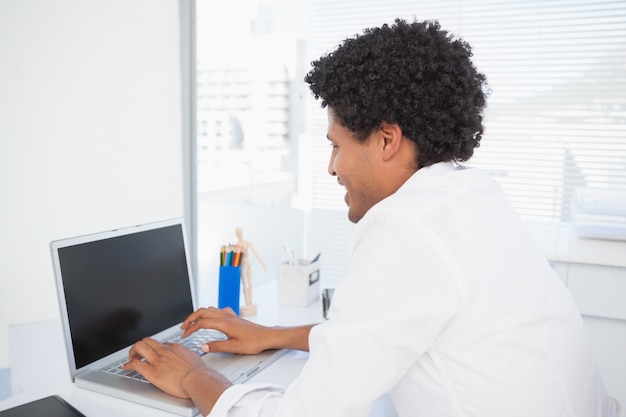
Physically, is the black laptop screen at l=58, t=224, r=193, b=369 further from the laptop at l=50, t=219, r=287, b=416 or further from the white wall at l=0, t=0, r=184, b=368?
the white wall at l=0, t=0, r=184, b=368

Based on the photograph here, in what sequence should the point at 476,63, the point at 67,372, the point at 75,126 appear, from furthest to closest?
the point at 476,63, the point at 75,126, the point at 67,372

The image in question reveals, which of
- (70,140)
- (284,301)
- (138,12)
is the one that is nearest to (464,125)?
(284,301)

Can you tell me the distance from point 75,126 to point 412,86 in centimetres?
180

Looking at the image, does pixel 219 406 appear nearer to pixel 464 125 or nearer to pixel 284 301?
pixel 464 125

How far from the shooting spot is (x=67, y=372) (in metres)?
1.30

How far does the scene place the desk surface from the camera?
3.37 feet

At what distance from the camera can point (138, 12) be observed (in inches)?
100

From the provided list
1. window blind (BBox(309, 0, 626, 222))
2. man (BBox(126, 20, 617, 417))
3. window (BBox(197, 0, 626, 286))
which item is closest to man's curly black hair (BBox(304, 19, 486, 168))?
man (BBox(126, 20, 617, 417))

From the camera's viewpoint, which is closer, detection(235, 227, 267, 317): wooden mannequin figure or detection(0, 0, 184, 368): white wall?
detection(235, 227, 267, 317): wooden mannequin figure

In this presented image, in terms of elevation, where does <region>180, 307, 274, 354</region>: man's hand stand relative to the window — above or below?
below

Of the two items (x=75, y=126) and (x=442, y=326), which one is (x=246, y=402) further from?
(x=75, y=126)

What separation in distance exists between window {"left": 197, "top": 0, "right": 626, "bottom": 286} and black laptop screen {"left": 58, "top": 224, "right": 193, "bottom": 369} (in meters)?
1.62

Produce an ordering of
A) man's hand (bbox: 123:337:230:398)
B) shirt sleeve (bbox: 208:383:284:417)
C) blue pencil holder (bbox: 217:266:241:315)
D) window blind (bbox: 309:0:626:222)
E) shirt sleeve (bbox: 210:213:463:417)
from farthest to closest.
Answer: window blind (bbox: 309:0:626:222), blue pencil holder (bbox: 217:266:241:315), man's hand (bbox: 123:337:230:398), shirt sleeve (bbox: 208:383:284:417), shirt sleeve (bbox: 210:213:463:417)

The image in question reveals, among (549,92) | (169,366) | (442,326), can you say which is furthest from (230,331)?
(549,92)
